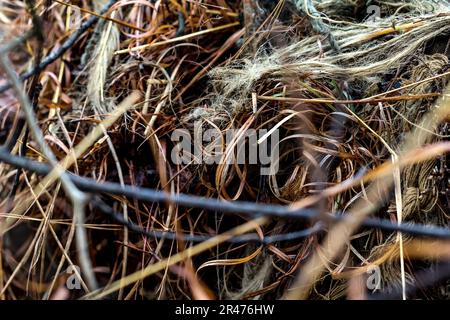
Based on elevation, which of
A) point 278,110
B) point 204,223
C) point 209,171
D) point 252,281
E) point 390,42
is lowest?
point 252,281

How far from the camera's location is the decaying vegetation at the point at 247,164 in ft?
2.86

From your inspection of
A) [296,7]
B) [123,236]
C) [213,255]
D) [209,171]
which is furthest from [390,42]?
[123,236]

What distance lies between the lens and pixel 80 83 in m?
1.18

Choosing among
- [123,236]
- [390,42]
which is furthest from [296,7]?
[123,236]

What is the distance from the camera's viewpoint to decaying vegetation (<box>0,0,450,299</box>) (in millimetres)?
872

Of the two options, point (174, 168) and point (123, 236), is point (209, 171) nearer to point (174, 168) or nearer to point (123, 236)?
point (174, 168)

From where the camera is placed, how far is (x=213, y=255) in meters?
0.97

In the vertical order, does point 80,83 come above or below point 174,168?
above

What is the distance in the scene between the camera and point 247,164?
0.97 metres
